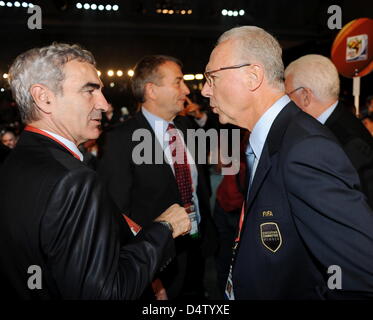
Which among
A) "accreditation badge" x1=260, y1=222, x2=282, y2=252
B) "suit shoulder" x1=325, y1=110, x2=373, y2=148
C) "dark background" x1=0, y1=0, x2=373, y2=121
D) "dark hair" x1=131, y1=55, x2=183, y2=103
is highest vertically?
"dark background" x1=0, y1=0, x2=373, y2=121

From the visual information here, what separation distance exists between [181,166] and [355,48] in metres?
2.48

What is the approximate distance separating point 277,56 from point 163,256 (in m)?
0.93

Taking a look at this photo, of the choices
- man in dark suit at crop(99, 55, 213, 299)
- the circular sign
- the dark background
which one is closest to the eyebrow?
man in dark suit at crop(99, 55, 213, 299)

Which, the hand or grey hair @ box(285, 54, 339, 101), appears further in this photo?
grey hair @ box(285, 54, 339, 101)

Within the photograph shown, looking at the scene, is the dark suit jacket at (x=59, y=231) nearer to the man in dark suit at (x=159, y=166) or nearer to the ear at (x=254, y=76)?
the ear at (x=254, y=76)

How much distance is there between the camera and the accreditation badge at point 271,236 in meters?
1.18

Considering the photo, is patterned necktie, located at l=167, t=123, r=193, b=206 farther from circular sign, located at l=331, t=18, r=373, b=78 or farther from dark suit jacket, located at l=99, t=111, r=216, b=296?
circular sign, located at l=331, t=18, r=373, b=78

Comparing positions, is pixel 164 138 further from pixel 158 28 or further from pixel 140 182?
pixel 158 28

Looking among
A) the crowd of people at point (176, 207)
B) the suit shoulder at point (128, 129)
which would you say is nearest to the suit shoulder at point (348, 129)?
the crowd of people at point (176, 207)

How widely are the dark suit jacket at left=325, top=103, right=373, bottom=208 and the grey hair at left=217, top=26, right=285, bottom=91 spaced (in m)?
0.94

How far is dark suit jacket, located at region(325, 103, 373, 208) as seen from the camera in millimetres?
2064

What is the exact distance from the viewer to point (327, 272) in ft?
3.69

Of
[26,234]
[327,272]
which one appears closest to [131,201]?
[26,234]

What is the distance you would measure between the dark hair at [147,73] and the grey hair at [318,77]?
105 centimetres
